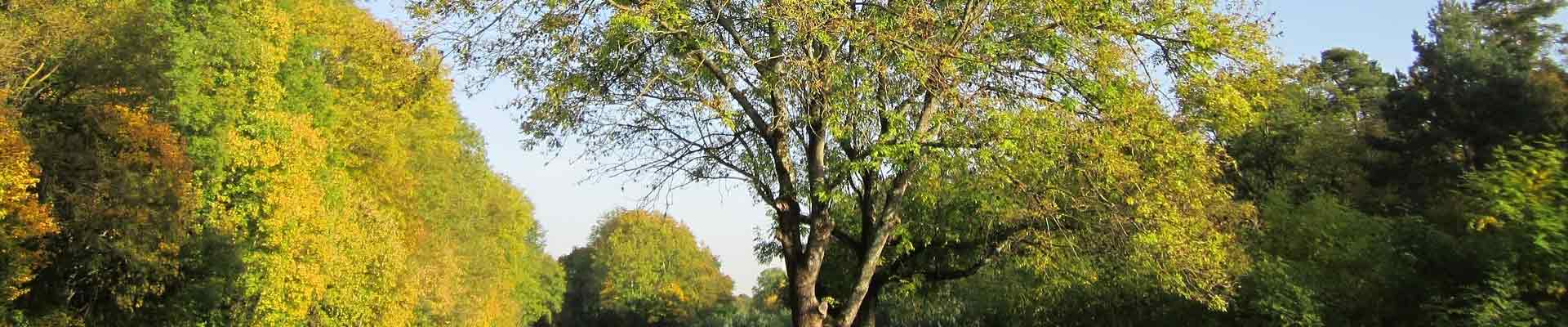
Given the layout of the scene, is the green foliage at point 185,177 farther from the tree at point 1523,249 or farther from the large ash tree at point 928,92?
the tree at point 1523,249

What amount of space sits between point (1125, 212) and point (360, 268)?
71.9ft

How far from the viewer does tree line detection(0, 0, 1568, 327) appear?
12609mm

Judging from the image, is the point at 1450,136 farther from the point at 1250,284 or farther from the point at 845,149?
the point at 845,149

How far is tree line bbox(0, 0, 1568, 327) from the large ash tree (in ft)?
0.16

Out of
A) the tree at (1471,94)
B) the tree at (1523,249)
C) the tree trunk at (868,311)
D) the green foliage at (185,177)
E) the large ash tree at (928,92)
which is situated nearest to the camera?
the large ash tree at (928,92)

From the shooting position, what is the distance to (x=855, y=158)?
1309 cm

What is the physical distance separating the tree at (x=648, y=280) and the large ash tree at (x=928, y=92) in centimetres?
6756

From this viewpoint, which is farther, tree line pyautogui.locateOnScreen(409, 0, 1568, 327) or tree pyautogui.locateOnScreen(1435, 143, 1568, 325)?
tree pyautogui.locateOnScreen(1435, 143, 1568, 325)

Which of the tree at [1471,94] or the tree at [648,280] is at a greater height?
the tree at [648,280]

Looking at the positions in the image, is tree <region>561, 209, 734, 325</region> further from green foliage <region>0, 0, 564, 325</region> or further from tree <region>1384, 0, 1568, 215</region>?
tree <region>1384, 0, 1568, 215</region>

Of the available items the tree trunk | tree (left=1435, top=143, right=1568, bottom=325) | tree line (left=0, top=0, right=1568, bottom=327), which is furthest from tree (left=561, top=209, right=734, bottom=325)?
tree (left=1435, top=143, right=1568, bottom=325)

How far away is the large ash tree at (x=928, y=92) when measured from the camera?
12.2 metres

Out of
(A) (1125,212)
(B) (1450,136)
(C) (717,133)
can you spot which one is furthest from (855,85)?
(B) (1450,136)

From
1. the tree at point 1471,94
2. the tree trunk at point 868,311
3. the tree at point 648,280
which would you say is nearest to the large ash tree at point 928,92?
the tree trunk at point 868,311
